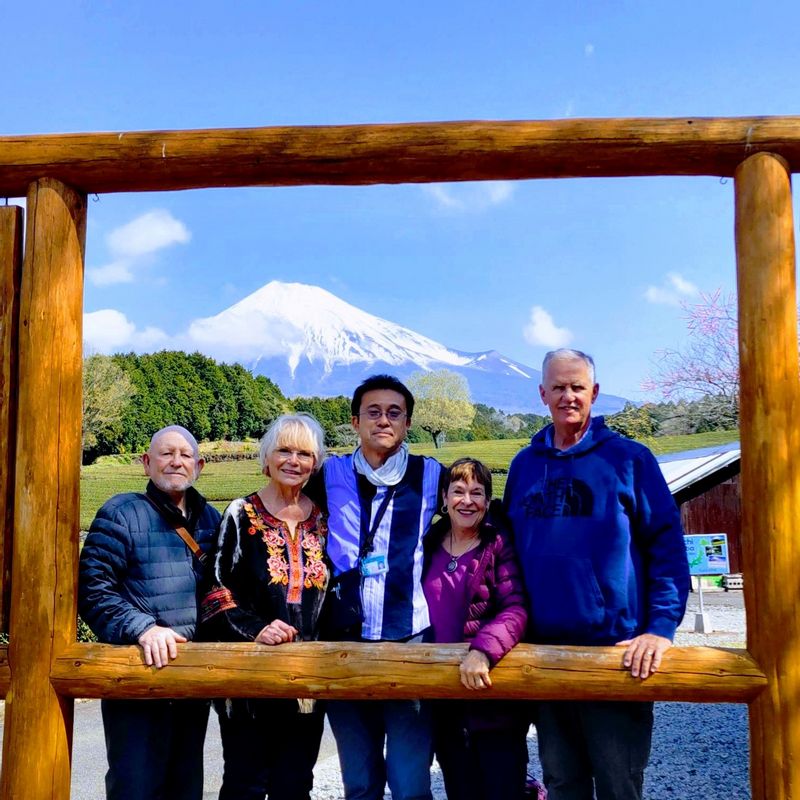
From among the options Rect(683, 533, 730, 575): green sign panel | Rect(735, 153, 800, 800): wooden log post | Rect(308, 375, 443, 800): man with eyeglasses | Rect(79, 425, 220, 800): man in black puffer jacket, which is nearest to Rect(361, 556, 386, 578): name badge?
Rect(308, 375, 443, 800): man with eyeglasses

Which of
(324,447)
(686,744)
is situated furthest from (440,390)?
(324,447)

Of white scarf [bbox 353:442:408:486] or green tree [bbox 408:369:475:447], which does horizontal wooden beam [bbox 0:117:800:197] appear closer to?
white scarf [bbox 353:442:408:486]

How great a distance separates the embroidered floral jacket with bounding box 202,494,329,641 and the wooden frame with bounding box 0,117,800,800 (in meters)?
0.12

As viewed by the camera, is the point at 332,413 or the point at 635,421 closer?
the point at 332,413

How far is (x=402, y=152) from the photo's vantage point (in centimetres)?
313

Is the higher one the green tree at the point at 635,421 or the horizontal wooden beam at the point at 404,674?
the green tree at the point at 635,421

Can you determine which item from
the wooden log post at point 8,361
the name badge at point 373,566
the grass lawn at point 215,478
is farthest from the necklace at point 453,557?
the grass lawn at point 215,478

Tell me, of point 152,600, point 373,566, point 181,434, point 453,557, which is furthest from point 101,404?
point 453,557

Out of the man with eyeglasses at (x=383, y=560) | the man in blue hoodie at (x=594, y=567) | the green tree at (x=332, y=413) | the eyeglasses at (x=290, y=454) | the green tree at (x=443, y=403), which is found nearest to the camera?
the man in blue hoodie at (x=594, y=567)

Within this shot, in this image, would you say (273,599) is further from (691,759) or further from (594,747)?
(691,759)

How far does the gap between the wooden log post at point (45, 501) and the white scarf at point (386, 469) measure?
1.12 m

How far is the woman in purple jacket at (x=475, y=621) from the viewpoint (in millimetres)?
2857

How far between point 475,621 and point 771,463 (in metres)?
1.21

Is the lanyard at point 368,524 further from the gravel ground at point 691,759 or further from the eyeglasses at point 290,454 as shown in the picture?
the gravel ground at point 691,759
